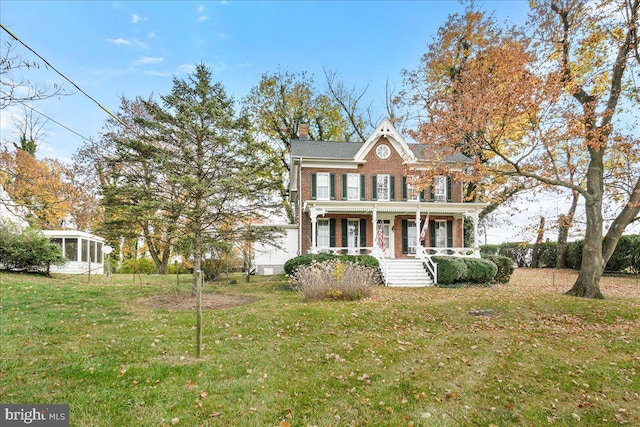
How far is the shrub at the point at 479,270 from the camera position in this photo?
15.8 metres

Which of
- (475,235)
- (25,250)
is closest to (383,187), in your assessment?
(475,235)

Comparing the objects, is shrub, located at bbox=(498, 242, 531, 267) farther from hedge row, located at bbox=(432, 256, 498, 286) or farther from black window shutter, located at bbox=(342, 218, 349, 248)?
black window shutter, located at bbox=(342, 218, 349, 248)

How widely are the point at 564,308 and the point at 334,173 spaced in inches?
505

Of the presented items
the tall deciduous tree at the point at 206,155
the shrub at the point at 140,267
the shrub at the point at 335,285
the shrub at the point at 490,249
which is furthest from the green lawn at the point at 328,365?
the shrub at the point at 490,249

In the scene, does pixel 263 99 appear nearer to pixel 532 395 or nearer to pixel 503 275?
pixel 503 275

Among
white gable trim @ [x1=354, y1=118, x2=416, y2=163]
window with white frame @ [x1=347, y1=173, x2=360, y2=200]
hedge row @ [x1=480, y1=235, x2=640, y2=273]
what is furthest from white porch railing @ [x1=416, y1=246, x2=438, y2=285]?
white gable trim @ [x1=354, y1=118, x2=416, y2=163]

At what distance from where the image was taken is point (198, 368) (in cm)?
510

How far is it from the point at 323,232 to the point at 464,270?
7.53 metres

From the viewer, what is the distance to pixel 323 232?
1988 cm

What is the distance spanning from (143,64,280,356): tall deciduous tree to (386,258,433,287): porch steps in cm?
719

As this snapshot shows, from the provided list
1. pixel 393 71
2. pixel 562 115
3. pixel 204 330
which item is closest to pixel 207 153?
pixel 204 330

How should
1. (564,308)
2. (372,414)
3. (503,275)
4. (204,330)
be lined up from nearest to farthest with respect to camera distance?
(372,414), (204,330), (564,308), (503,275)

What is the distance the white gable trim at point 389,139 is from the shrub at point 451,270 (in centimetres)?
632

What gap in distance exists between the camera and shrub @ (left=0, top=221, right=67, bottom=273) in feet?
52.9
